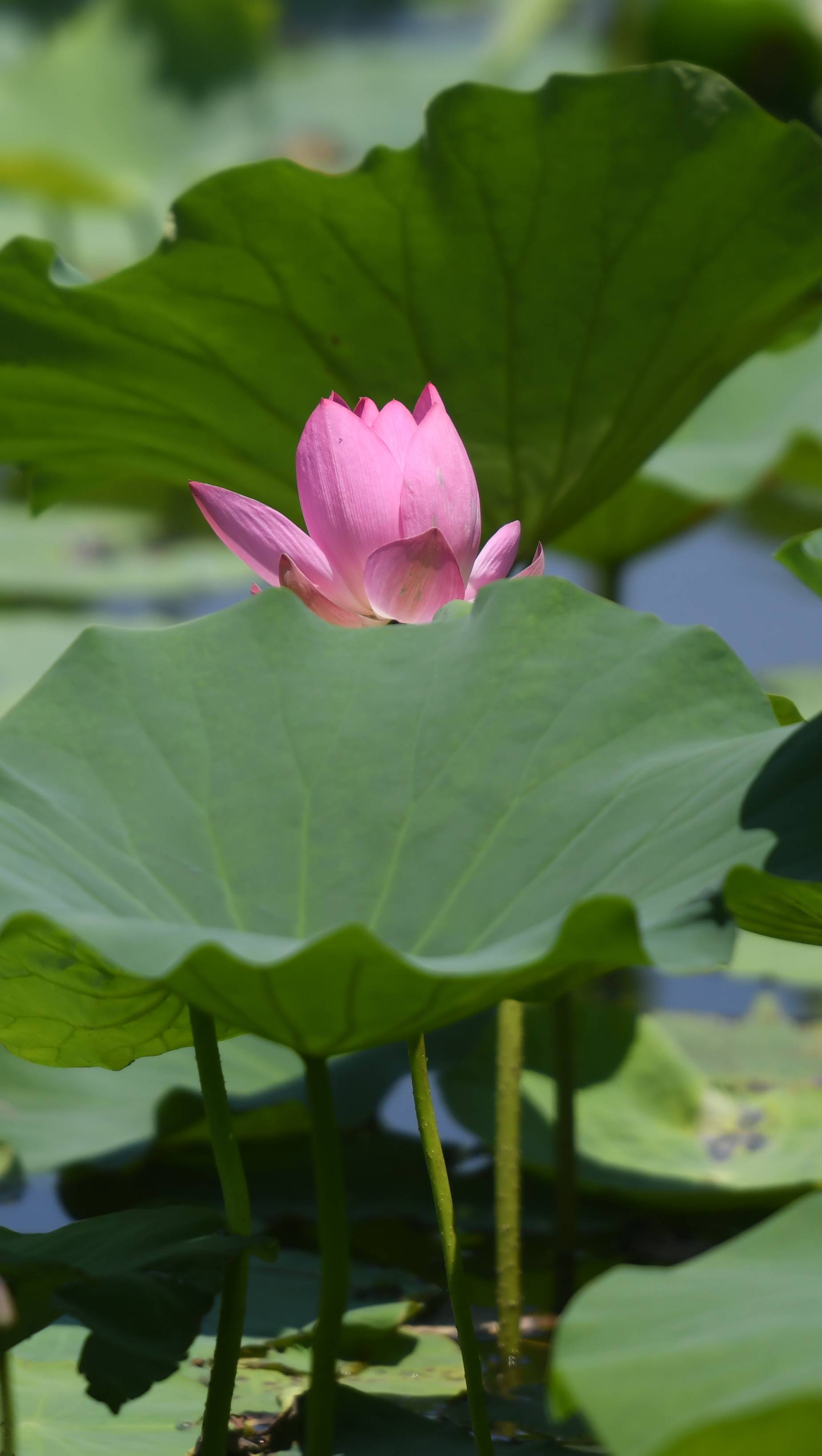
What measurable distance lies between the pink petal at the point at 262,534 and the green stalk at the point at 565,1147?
0.36m

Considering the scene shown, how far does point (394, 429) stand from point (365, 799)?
7.3 inches

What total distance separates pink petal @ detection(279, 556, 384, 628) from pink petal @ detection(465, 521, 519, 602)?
1.8 inches

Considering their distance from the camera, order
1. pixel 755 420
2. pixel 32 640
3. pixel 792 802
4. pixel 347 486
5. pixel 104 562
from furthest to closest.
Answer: pixel 104 562
pixel 32 640
pixel 755 420
pixel 347 486
pixel 792 802

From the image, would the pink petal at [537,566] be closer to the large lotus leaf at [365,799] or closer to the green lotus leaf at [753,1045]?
the large lotus leaf at [365,799]

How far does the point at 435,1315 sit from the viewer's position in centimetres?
82

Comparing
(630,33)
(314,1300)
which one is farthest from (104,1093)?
(630,33)

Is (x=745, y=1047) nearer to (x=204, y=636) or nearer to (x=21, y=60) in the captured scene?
(x=204, y=636)

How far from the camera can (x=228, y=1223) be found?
0.57 meters

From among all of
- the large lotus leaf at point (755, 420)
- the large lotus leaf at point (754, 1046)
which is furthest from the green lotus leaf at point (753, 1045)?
the large lotus leaf at point (755, 420)

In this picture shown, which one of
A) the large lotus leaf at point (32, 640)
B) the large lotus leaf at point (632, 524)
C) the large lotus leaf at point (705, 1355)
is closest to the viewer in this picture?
the large lotus leaf at point (705, 1355)

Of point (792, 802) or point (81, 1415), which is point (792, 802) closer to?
point (792, 802)

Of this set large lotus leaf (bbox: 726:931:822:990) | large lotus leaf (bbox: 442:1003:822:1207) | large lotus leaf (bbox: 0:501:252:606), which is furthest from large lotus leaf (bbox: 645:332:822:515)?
large lotus leaf (bbox: 0:501:252:606)

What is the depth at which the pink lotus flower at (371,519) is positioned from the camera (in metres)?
0.61

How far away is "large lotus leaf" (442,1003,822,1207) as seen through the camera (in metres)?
0.95
